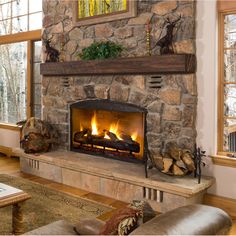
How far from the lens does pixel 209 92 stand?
11.4ft

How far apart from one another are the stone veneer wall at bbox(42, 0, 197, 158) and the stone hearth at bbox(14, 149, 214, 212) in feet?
1.44

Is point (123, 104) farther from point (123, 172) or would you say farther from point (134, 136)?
point (123, 172)

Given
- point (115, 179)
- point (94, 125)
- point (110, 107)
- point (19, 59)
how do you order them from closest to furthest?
point (115, 179)
point (110, 107)
point (94, 125)
point (19, 59)

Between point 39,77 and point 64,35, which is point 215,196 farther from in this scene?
point 39,77

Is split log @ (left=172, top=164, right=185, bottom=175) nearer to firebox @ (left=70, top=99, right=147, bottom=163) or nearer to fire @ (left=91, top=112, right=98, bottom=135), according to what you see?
firebox @ (left=70, top=99, right=147, bottom=163)

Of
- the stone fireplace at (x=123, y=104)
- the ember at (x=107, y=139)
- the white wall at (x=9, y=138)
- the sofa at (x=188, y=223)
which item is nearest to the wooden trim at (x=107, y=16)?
the stone fireplace at (x=123, y=104)

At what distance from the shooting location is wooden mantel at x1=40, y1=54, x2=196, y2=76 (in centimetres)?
352

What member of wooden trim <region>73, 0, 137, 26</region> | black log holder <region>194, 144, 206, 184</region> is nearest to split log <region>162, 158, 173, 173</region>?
black log holder <region>194, 144, 206, 184</region>

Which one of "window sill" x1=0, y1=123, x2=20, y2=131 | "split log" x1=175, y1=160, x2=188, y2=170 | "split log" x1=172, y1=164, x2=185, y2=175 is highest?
"window sill" x1=0, y1=123, x2=20, y2=131

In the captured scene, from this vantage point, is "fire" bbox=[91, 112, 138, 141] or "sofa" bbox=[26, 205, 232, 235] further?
"fire" bbox=[91, 112, 138, 141]

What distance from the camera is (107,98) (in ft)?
14.1

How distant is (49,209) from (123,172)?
889 millimetres

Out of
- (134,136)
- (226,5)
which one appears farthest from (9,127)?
(226,5)

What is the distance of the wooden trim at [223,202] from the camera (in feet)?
11.1
